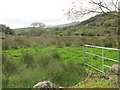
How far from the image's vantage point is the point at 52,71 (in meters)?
4.41

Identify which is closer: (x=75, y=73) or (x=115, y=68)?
(x=115, y=68)

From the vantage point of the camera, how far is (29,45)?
13.3m

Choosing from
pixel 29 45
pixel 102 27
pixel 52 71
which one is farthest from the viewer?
pixel 102 27

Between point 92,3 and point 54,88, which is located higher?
point 92,3

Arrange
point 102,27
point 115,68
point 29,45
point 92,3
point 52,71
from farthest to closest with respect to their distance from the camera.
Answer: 1. point 102,27
2. point 29,45
3. point 92,3
4. point 52,71
5. point 115,68

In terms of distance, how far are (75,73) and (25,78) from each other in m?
1.58

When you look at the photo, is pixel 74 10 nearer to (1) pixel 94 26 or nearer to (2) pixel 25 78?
(2) pixel 25 78

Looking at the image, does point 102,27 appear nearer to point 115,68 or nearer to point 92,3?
point 92,3

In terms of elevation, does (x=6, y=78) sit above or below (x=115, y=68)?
below

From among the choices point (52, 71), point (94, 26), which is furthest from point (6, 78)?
point (94, 26)

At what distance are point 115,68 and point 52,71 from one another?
1869mm

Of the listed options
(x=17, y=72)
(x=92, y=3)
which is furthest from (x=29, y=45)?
(x=17, y=72)

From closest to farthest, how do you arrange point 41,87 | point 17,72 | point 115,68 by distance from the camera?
point 41,87 < point 115,68 < point 17,72

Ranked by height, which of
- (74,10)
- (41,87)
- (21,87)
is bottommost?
(21,87)
